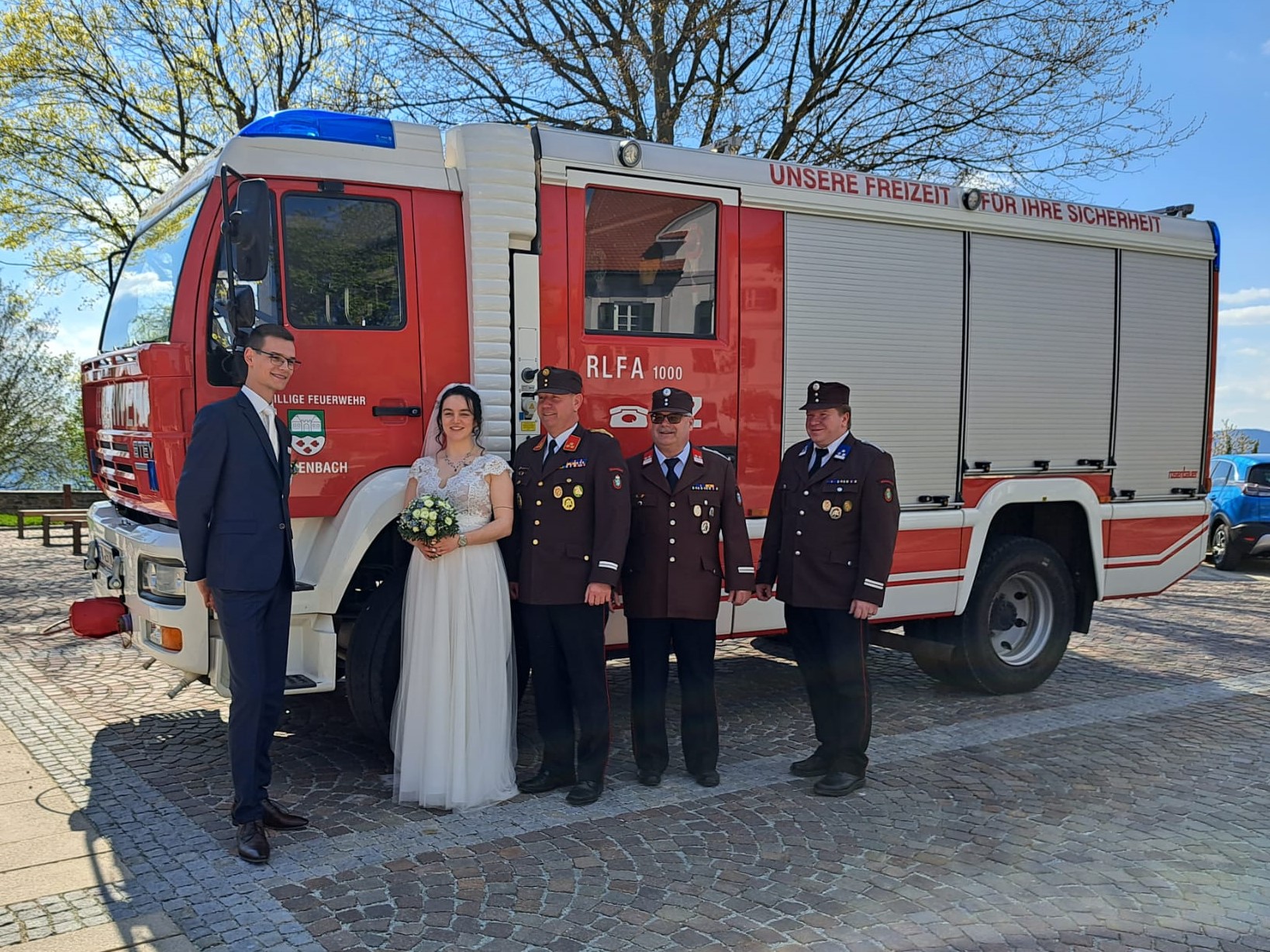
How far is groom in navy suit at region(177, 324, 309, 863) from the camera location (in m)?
3.99

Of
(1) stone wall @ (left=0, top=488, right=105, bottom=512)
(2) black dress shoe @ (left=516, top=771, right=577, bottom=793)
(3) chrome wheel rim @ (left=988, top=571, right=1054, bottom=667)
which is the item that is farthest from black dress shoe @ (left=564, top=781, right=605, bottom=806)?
(1) stone wall @ (left=0, top=488, right=105, bottom=512)

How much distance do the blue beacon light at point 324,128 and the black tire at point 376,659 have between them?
211 centimetres

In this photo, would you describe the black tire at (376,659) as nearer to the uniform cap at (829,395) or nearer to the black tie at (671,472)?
the black tie at (671,472)

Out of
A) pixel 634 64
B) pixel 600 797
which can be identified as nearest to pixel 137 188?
pixel 634 64

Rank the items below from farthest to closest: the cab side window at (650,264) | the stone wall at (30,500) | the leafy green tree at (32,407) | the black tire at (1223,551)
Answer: the leafy green tree at (32,407) → the stone wall at (30,500) → the black tire at (1223,551) → the cab side window at (650,264)

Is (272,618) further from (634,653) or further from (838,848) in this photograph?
(838,848)

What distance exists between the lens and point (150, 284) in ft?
17.9

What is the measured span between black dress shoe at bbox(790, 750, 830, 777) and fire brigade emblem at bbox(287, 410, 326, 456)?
2805 mm

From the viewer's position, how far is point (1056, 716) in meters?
6.45

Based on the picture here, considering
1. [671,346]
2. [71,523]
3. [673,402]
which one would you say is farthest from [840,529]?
[71,523]

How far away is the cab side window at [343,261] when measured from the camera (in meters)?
4.73

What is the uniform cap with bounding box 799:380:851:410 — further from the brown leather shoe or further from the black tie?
the brown leather shoe

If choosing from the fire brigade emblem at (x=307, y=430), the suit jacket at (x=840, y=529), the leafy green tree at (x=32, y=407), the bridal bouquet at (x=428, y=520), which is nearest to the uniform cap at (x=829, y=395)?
the suit jacket at (x=840, y=529)

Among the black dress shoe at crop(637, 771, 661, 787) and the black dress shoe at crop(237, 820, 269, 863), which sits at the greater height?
A: the black dress shoe at crop(237, 820, 269, 863)
